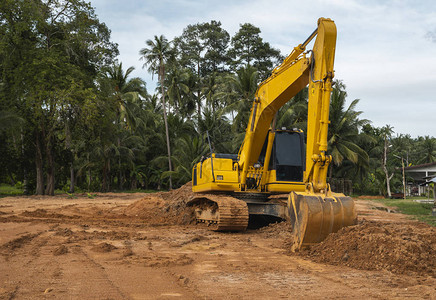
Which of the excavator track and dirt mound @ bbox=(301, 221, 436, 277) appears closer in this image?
dirt mound @ bbox=(301, 221, 436, 277)

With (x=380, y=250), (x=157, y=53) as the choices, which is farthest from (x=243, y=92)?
(x=380, y=250)

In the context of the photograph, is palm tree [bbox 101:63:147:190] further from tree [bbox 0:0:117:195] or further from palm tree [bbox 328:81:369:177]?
palm tree [bbox 328:81:369:177]

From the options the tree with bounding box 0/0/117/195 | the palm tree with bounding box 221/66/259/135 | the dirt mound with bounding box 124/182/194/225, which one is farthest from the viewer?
the palm tree with bounding box 221/66/259/135

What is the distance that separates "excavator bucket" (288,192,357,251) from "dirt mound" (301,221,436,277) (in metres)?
0.18

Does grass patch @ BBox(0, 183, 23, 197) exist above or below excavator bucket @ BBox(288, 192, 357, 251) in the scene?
below

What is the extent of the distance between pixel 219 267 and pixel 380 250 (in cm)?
229

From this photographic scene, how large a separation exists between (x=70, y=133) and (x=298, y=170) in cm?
1902

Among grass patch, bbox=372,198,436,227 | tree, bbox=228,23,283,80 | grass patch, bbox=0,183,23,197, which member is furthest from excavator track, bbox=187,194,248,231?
tree, bbox=228,23,283,80

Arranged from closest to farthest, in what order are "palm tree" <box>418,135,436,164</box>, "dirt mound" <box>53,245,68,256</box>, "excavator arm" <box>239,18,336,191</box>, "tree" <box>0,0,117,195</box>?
"dirt mound" <box>53,245,68,256</box> < "excavator arm" <box>239,18,336,191</box> < "tree" <box>0,0,117,195</box> < "palm tree" <box>418,135,436,164</box>

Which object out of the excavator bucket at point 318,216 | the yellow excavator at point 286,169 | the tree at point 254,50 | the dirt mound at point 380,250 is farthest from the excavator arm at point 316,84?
the tree at point 254,50

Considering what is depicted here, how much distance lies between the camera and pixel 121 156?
3516 cm

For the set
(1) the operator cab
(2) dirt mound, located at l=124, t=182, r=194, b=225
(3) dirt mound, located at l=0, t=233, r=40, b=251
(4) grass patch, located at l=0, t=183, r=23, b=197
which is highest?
(1) the operator cab

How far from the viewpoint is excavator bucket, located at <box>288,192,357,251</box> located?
6867 mm

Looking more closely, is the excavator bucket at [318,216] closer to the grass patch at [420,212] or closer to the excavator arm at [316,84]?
the excavator arm at [316,84]
